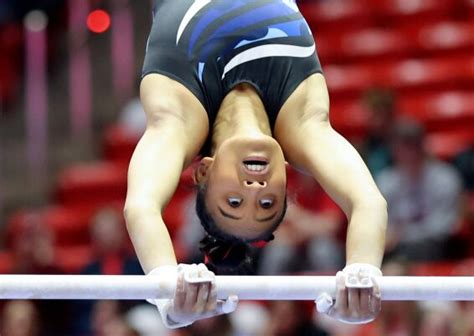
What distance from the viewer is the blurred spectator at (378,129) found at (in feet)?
24.6

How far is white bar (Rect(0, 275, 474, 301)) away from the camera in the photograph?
4.29 m

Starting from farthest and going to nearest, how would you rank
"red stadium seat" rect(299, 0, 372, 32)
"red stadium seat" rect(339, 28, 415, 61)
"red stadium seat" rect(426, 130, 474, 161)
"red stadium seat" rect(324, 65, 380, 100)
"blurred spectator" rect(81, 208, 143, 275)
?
"red stadium seat" rect(299, 0, 372, 32), "red stadium seat" rect(339, 28, 415, 61), "red stadium seat" rect(324, 65, 380, 100), "red stadium seat" rect(426, 130, 474, 161), "blurred spectator" rect(81, 208, 143, 275)

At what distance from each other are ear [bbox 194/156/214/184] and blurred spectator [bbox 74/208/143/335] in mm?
2563

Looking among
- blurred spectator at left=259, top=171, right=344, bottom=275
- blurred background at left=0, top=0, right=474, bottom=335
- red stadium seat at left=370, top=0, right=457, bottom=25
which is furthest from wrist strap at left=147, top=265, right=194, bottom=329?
red stadium seat at left=370, top=0, right=457, bottom=25

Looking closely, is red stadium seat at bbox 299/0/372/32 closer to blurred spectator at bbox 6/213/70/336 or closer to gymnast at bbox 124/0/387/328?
blurred spectator at bbox 6/213/70/336

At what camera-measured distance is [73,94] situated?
9438 mm

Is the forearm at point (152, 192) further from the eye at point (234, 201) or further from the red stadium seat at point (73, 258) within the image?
the red stadium seat at point (73, 258)

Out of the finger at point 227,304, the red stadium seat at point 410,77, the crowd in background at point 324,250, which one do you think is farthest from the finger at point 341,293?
the red stadium seat at point 410,77

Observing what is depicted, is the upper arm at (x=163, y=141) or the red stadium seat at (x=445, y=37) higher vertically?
the red stadium seat at (x=445, y=37)

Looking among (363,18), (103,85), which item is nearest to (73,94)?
(103,85)

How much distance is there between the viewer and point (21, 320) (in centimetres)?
701

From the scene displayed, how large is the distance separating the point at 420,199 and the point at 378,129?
0.51m

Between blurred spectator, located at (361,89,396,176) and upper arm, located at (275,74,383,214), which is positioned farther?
blurred spectator, located at (361,89,396,176)

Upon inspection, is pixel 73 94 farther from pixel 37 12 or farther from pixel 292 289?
pixel 292 289
